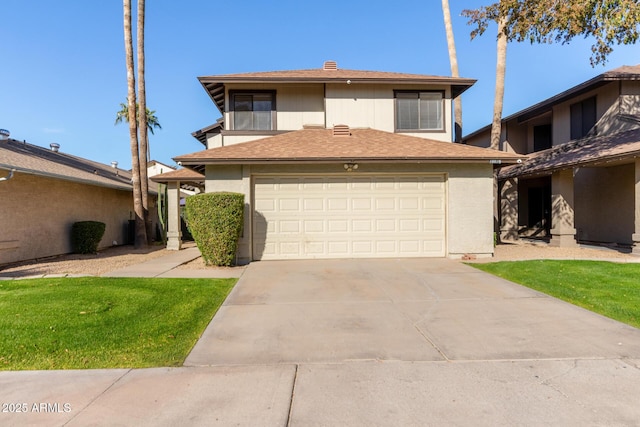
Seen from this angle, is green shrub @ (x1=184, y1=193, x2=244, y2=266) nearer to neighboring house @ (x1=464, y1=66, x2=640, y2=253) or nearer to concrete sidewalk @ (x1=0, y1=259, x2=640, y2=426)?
concrete sidewalk @ (x1=0, y1=259, x2=640, y2=426)

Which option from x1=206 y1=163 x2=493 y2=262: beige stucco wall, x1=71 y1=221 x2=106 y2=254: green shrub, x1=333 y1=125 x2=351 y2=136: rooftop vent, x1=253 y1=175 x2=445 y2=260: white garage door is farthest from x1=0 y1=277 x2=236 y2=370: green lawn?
x1=333 y1=125 x2=351 y2=136: rooftop vent

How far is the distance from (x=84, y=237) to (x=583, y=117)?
21.6 meters

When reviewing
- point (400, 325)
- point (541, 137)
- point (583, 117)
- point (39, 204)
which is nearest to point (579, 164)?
point (583, 117)

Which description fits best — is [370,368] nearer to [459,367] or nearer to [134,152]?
[459,367]

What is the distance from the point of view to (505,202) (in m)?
17.8

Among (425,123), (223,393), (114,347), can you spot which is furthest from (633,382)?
(425,123)

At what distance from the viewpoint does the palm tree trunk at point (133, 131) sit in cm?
1516

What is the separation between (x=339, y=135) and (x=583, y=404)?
423 inches

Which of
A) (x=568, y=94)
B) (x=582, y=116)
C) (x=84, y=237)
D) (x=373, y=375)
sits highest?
(x=568, y=94)

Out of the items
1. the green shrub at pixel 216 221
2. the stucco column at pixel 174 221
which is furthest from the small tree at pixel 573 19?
the stucco column at pixel 174 221

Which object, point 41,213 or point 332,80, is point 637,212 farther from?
point 41,213

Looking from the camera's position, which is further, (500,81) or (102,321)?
(500,81)

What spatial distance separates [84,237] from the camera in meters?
13.5

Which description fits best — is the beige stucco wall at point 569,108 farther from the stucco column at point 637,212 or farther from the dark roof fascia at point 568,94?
the stucco column at point 637,212
